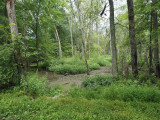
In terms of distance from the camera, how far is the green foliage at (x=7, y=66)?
12.4 ft

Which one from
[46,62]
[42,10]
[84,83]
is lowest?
[84,83]

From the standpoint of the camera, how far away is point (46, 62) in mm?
10625

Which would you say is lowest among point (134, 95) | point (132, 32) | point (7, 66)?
point (134, 95)

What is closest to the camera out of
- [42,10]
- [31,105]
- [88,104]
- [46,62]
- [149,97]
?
[31,105]

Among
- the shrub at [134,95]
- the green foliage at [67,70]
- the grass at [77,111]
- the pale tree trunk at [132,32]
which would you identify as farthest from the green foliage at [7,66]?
the pale tree trunk at [132,32]

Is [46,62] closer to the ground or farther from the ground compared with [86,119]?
farther from the ground

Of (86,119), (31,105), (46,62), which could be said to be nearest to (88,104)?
(86,119)

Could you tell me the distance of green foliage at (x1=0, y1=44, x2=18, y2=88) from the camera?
3.79 m

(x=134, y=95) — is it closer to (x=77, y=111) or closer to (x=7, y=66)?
(x=77, y=111)

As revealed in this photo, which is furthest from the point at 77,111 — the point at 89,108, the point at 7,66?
the point at 7,66

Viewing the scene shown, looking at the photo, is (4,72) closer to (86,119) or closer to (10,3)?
(10,3)

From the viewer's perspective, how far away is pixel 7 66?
4.02 metres

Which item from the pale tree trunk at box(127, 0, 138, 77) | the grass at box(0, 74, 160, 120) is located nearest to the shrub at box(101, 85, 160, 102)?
the grass at box(0, 74, 160, 120)

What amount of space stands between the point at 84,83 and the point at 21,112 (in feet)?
12.0
